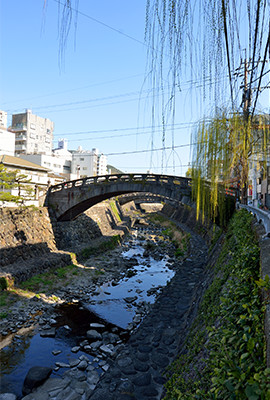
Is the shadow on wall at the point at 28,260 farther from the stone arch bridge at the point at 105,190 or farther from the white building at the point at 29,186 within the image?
the stone arch bridge at the point at 105,190

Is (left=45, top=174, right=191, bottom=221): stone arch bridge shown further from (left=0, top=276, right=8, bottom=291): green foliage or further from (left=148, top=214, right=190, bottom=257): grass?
(left=0, top=276, right=8, bottom=291): green foliage

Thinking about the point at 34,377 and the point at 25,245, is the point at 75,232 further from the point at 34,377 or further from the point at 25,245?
the point at 34,377

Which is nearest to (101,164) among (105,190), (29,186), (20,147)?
(20,147)

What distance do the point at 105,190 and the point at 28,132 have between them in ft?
160

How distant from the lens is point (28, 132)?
6338 cm

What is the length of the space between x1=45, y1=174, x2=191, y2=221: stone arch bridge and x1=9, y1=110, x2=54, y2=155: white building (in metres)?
38.6

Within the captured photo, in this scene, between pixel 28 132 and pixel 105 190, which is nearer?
pixel 105 190

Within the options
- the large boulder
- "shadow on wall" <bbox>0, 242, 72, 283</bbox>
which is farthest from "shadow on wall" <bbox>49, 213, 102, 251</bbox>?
the large boulder

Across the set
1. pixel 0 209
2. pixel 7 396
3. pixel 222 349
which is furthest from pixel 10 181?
pixel 222 349

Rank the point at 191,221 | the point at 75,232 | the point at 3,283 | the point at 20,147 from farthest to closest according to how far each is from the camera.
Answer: the point at 20,147 < the point at 191,221 < the point at 75,232 < the point at 3,283

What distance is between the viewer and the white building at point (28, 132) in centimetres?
6325

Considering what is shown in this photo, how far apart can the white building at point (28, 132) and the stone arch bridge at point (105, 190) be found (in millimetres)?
38615

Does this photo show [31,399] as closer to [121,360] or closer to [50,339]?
[121,360]

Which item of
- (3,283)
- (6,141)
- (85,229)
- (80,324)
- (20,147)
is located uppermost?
(20,147)
